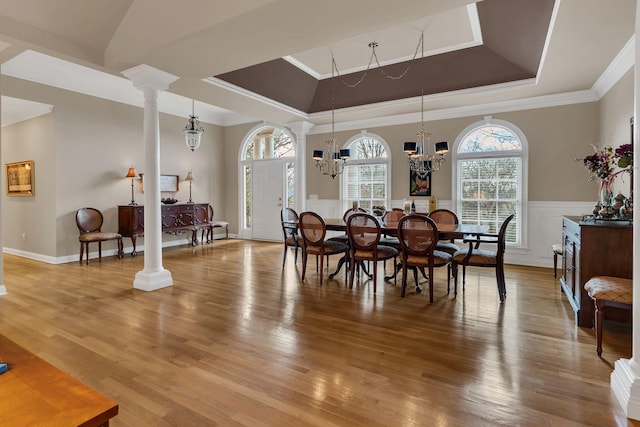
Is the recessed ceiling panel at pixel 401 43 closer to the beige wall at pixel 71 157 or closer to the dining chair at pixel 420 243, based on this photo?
the dining chair at pixel 420 243

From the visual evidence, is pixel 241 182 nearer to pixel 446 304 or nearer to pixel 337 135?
pixel 337 135

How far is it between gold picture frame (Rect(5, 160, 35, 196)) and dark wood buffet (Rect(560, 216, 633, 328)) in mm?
8010

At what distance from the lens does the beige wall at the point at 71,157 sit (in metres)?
5.61

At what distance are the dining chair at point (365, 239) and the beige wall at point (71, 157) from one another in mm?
4940

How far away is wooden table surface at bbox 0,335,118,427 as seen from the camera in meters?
0.76

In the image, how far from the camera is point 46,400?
83cm

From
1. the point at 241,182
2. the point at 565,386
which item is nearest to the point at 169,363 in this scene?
the point at 565,386

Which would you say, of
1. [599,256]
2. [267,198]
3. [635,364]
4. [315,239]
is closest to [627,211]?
[599,256]

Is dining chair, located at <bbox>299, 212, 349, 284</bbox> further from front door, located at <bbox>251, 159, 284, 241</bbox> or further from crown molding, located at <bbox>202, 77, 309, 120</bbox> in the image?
front door, located at <bbox>251, 159, 284, 241</bbox>

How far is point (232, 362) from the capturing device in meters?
2.32

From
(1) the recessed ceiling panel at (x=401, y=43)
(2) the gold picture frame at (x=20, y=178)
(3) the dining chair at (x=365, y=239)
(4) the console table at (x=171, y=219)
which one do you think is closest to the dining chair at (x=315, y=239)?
(3) the dining chair at (x=365, y=239)

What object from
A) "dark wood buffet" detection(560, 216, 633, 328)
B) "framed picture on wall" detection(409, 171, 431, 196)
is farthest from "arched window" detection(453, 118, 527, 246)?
"dark wood buffet" detection(560, 216, 633, 328)

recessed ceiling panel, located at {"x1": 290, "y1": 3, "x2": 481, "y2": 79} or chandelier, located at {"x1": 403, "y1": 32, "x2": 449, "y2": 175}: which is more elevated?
recessed ceiling panel, located at {"x1": 290, "y1": 3, "x2": 481, "y2": 79}

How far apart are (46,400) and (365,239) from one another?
3353 mm
